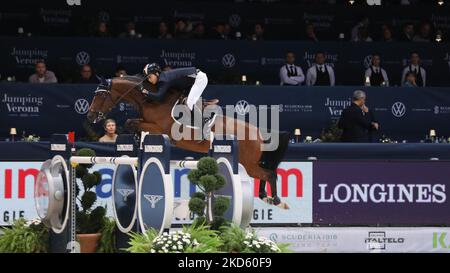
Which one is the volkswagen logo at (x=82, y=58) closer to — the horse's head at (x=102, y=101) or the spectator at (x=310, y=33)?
the horse's head at (x=102, y=101)

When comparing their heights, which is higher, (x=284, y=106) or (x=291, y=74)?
(x=291, y=74)

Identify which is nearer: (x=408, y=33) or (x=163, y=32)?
(x=163, y=32)

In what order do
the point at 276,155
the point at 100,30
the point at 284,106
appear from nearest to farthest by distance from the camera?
the point at 276,155
the point at 284,106
the point at 100,30

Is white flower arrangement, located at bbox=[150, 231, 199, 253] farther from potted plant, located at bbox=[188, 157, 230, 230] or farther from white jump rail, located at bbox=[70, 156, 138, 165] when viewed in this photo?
white jump rail, located at bbox=[70, 156, 138, 165]

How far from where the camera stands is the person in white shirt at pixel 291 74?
17.9 m

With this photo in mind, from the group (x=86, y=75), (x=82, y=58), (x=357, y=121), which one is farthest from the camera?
(x=82, y=58)

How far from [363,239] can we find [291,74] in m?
4.86

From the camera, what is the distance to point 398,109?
58.2 ft

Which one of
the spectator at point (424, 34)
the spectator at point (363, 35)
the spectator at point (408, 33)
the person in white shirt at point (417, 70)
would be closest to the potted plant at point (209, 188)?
the person in white shirt at point (417, 70)

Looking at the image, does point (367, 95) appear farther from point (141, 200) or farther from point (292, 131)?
point (141, 200)

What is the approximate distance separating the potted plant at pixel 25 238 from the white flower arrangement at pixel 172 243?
2.32 meters

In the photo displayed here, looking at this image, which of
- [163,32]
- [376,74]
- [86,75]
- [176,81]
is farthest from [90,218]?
[376,74]

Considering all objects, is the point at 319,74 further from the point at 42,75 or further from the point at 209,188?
the point at 209,188
